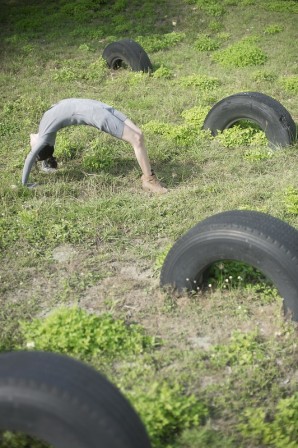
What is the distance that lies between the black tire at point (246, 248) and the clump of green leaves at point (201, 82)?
610cm

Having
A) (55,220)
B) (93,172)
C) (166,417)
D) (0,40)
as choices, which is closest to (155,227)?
(55,220)

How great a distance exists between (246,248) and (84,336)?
1.45 m

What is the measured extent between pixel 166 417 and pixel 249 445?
57 cm

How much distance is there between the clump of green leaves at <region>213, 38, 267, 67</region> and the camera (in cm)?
1216

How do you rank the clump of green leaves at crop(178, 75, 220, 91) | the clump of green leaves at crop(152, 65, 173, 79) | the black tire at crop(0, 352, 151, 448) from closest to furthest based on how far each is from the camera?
the black tire at crop(0, 352, 151, 448), the clump of green leaves at crop(178, 75, 220, 91), the clump of green leaves at crop(152, 65, 173, 79)

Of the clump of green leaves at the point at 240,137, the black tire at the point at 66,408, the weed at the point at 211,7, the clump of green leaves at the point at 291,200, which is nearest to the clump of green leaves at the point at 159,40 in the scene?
A: the weed at the point at 211,7

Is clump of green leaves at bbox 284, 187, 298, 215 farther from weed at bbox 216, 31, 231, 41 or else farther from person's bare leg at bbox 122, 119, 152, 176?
weed at bbox 216, 31, 231, 41

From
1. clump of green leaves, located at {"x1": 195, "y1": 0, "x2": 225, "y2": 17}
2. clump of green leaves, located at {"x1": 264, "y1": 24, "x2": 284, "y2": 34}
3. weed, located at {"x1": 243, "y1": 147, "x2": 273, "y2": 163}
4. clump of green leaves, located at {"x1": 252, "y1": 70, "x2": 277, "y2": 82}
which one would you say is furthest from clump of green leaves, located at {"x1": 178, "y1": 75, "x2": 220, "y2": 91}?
clump of green leaves, located at {"x1": 195, "y1": 0, "x2": 225, "y2": 17}

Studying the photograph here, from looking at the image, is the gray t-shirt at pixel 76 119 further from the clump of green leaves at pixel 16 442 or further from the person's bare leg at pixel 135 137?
the clump of green leaves at pixel 16 442

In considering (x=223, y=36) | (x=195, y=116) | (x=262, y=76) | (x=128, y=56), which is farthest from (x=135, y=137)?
(x=223, y=36)

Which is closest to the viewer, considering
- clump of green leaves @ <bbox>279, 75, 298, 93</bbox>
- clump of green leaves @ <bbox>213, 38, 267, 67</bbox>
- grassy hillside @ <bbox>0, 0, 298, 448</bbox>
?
grassy hillside @ <bbox>0, 0, 298, 448</bbox>

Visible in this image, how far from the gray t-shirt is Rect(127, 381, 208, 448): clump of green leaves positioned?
3808 millimetres

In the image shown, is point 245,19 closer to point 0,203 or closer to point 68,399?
point 0,203

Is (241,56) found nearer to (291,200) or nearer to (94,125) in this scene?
(94,125)
